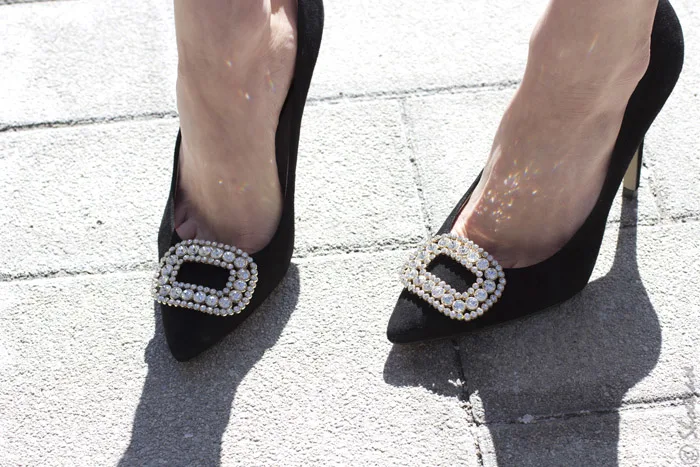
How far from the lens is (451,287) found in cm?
150

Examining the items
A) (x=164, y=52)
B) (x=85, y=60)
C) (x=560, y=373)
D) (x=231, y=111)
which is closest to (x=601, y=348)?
(x=560, y=373)

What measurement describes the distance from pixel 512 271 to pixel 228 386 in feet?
2.11

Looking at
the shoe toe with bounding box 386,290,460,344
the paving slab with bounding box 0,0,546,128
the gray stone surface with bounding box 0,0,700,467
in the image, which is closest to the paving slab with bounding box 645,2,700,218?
the gray stone surface with bounding box 0,0,700,467

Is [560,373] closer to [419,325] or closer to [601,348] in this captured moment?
[601,348]

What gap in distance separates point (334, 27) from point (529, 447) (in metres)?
1.53

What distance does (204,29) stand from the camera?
1.35 metres

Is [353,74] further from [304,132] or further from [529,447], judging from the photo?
[529,447]

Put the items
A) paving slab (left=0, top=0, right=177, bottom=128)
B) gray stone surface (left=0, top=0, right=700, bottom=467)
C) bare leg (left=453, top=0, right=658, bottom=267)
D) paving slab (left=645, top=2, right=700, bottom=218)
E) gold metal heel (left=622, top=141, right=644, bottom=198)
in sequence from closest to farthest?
bare leg (left=453, top=0, right=658, bottom=267), gray stone surface (left=0, top=0, right=700, bottom=467), gold metal heel (left=622, top=141, right=644, bottom=198), paving slab (left=645, top=2, right=700, bottom=218), paving slab (left=0, top=0, right=177, bottom=128)

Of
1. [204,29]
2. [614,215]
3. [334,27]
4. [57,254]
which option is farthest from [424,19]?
[57,254]

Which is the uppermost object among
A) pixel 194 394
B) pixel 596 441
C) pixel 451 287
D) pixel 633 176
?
pixel 633 176

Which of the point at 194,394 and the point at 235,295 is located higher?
the point at 235,295

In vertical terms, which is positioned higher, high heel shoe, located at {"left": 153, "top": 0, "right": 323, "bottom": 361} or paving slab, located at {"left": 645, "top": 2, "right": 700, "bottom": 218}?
paving slab, located at {"left": 645, "top": 2, "right": 700, "bottom": 218}

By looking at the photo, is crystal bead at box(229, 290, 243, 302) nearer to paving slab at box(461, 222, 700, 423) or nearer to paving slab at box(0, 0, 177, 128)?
paving slab at box(461, 222, 700, 423)

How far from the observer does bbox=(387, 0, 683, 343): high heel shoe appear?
1481mm
